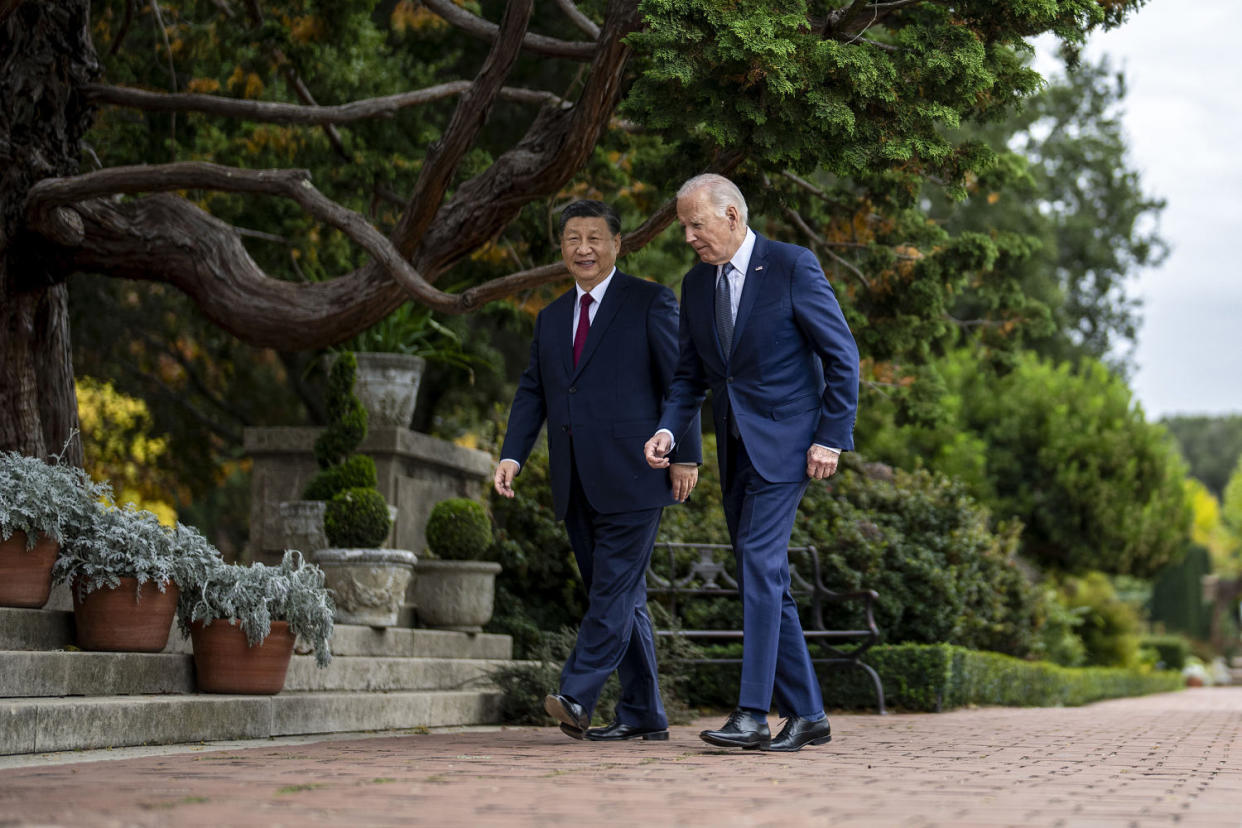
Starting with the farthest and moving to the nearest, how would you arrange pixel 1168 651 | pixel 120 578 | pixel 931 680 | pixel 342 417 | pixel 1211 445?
1. pixel 1211 445
2. pixel 1168 651
3. pixel 931 680
4. pixel 342 417
5. pixel 120 578

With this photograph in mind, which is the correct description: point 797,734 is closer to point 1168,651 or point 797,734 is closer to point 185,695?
point 185,695

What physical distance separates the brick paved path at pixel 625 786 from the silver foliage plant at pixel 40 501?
1.20m

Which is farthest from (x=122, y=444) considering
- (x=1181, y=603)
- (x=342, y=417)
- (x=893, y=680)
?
(x=1181, y=603)

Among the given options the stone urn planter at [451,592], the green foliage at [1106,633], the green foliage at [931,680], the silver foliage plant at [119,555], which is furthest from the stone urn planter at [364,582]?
the green foliage at [1106,633]

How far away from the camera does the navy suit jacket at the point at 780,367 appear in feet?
16.5

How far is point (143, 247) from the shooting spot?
7.81 metres

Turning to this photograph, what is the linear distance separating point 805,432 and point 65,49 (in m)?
5.57

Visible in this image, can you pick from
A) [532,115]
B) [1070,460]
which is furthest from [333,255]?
[1070,460]

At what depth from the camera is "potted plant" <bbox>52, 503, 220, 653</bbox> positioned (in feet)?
18.1

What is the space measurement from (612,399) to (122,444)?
47.4 feet

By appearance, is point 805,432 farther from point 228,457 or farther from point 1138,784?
point 228,457

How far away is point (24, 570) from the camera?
17.8ft

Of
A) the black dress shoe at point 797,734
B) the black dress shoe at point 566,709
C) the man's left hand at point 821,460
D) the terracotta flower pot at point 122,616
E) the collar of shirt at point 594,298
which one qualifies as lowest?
the black dress shoe at point 797,734

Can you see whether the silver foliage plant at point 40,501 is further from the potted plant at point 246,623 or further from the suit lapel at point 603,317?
the suit lapel at point 603,317
